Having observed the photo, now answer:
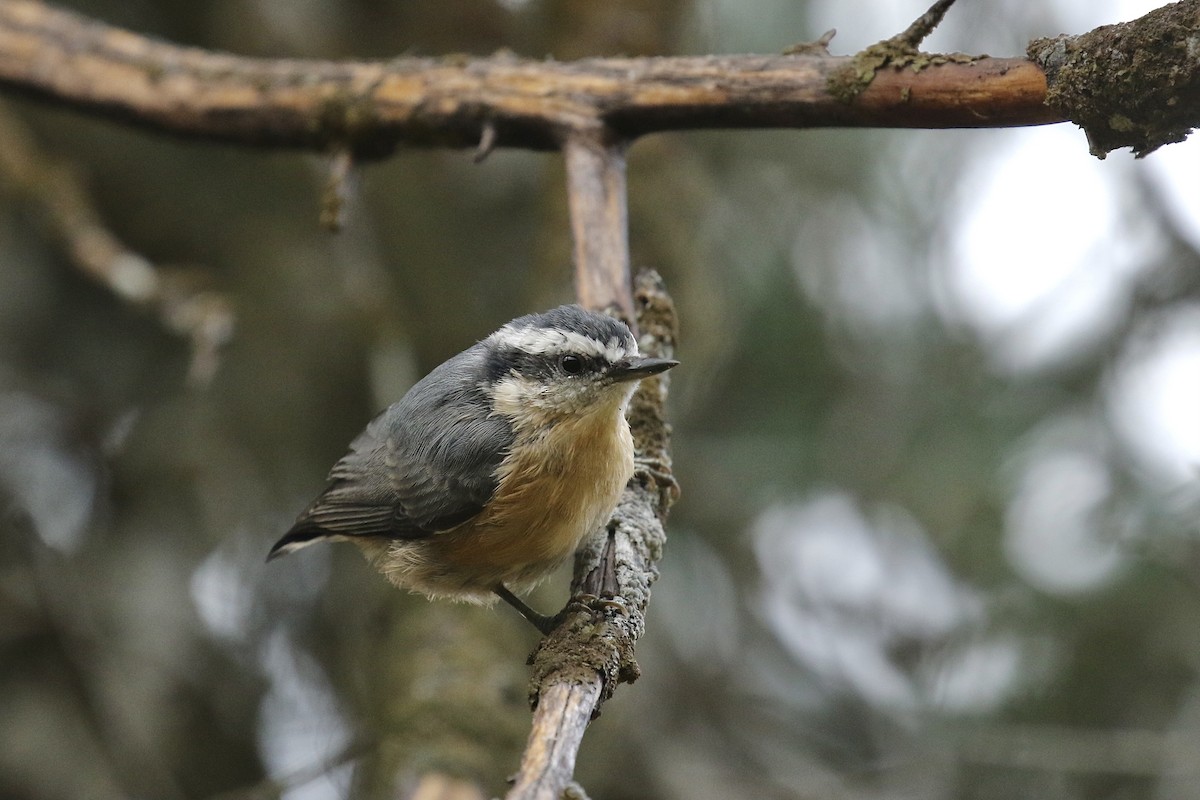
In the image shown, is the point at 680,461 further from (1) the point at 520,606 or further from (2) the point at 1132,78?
(2) the point at 1132,78

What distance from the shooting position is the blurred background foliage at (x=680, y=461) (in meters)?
4.14

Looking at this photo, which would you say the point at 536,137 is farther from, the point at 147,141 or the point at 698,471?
the point at 147,141

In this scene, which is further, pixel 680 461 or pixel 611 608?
pixel 680 461

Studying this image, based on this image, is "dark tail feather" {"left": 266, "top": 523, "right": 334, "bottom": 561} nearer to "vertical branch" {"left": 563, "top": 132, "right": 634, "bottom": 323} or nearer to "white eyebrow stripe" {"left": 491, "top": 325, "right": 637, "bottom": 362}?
"white eyebrow stripe" {"left": 491, "top": 325, "right": 637, "bottom": 362}

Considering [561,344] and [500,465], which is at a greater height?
[561,344]

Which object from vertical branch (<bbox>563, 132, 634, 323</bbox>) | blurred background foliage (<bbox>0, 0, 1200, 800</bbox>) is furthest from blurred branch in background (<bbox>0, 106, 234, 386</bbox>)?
vertical branch (<bbox>563, 132, 634, 323</bbox>)

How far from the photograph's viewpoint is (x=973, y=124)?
2617mm

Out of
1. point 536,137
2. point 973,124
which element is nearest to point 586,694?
point 973,124

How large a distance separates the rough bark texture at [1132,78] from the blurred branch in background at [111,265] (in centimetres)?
287

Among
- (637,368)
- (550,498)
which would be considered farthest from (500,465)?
(637,368)

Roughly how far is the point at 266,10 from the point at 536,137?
7.61 feet

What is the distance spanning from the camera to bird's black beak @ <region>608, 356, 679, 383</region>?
2.81 m

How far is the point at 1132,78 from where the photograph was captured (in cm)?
225

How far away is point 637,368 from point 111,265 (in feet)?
8.05
